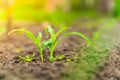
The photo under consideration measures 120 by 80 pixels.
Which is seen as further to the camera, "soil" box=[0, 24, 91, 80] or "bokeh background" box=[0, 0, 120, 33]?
"bokeh background" box=[0, 0, 120, 33]

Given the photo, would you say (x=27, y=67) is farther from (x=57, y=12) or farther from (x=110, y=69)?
(x=57, y=12)

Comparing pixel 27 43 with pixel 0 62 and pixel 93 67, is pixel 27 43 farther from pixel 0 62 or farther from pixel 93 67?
pixel 93 67

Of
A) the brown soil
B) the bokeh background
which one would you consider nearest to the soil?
the brown soil

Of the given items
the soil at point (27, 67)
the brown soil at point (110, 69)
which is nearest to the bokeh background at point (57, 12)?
the soil at point (27, 67)

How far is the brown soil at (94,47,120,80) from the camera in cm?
287

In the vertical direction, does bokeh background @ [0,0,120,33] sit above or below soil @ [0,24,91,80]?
above

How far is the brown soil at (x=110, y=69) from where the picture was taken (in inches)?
113

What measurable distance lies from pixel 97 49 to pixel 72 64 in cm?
75

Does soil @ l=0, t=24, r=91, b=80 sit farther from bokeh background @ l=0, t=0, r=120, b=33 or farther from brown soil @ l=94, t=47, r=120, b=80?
bokeh background @ l=0, t=0, r=120, b=33

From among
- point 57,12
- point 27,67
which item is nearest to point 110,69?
point 27,67

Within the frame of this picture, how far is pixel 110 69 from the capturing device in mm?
3068

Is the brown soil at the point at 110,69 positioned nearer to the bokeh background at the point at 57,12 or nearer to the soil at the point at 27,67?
the soil at the point at 27,67

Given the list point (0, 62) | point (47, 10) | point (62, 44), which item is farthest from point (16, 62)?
point (47, 10)

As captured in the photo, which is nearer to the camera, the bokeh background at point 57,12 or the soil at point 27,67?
the soil at point 27,67
